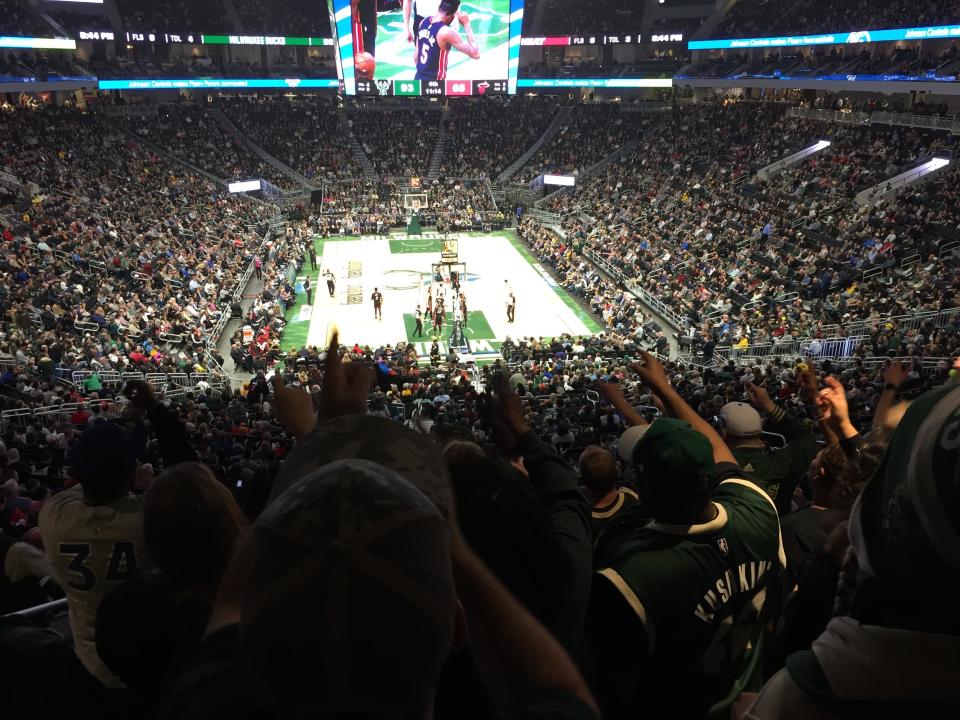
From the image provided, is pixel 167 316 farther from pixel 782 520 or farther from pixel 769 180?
pixel 769 180

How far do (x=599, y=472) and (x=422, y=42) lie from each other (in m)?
49.1

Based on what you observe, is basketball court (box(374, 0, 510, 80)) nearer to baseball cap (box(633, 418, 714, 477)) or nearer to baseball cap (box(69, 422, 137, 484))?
baseball cap (box(69, 422, 137, 484))

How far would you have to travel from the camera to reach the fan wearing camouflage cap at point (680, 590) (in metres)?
2.63

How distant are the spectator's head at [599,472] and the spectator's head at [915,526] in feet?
9.03

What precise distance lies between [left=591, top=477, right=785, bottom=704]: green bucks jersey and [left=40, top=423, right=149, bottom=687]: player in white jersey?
7.18 ft

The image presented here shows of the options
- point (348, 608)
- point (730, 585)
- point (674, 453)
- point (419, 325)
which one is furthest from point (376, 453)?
point (419, 325)

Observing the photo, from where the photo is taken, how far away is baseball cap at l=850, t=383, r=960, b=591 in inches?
47.6

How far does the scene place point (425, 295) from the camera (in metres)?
33.0

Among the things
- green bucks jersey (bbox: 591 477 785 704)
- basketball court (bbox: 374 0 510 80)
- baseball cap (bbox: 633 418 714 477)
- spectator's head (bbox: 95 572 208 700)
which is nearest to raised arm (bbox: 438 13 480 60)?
basketball court (bbox: 374 0 510 80)

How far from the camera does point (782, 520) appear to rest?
3.82 metres

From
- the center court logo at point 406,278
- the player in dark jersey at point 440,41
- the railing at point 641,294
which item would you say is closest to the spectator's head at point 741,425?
the railing at point 641,294

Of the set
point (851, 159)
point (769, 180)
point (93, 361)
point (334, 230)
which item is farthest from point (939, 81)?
point (93, 361)

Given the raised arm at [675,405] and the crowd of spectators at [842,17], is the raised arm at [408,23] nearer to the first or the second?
the crowd of spectators at [842,17]

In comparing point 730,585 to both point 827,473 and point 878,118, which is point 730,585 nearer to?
point 827,473
